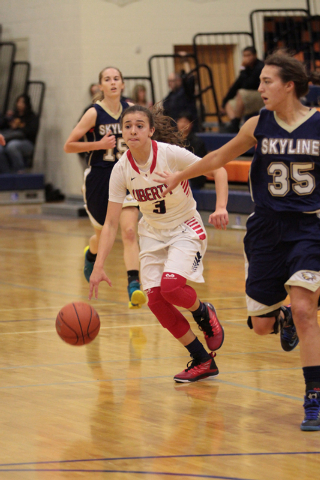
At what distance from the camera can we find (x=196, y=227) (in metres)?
4.42

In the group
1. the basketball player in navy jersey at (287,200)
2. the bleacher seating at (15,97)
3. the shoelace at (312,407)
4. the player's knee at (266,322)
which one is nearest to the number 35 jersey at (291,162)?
the basketball player in navy jersey at (287,200)

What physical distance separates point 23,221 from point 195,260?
8.65 meters

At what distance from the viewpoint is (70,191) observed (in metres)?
15.1

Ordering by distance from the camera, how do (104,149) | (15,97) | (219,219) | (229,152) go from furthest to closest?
(15,97) → (104,149) → (219,219) → (229,152)

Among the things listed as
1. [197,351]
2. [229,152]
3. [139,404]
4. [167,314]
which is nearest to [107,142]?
[167,314]

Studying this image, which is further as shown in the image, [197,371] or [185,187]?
[185,187]

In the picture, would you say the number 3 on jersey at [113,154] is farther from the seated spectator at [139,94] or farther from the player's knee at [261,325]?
the seated spectator at [139,94]

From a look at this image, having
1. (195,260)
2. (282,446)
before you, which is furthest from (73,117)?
(282,446)

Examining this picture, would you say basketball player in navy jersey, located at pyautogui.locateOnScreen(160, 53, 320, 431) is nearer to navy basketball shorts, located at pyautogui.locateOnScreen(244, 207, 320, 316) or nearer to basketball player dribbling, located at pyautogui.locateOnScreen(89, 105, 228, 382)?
navy basketball shorts, located at pyautogui.locateOnScreen(244, 207, 320, 316)

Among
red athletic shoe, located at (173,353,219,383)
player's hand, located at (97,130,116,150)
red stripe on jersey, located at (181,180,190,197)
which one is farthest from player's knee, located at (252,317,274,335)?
player's hand, located at (97,130,116,150)

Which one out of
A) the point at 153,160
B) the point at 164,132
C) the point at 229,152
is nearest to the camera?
the point at 229,152

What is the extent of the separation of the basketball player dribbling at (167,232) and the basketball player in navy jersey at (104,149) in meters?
Answer: 1.62

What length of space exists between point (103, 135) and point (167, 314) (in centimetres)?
261

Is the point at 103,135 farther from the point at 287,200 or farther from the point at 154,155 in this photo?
the point at 287,200
